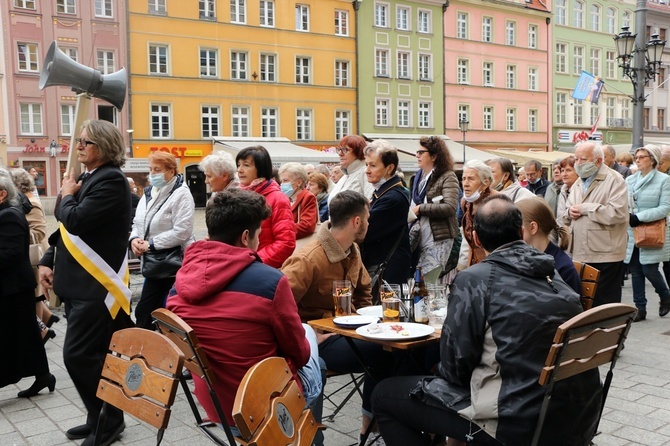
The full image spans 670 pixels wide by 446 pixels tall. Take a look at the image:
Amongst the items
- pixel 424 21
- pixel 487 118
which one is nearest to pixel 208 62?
pixel 424 21

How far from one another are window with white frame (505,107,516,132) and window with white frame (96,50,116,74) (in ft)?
80.3

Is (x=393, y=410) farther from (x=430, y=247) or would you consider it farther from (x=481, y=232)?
(x=430, y=247)

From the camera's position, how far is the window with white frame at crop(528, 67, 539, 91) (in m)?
44.6

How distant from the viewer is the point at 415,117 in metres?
39.4

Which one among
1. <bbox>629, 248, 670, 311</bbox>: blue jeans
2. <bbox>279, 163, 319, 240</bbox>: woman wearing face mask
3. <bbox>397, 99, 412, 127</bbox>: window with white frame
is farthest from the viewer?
<bbox>397, 99, 412, 127</bbox>: window with white frame

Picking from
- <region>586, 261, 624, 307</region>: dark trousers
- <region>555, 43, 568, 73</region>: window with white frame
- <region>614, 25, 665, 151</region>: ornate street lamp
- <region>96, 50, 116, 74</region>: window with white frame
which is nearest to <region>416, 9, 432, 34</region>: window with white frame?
<region>555, 43, 568, 73</region>: window with white frame

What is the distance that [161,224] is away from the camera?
5.85 metres

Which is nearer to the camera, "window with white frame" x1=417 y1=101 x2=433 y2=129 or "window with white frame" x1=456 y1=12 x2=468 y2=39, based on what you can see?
"window with white frame" x1=417 y1=101 x2=433 y2=129

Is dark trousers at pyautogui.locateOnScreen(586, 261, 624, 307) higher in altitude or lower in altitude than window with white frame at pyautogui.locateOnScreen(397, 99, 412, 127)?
lower

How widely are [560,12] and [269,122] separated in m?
23.8

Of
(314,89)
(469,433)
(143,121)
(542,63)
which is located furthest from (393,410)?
(542,63)

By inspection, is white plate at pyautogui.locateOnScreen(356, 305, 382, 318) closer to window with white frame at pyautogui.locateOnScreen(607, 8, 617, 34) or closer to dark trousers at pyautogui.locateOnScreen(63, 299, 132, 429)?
dark trousers at pyautogui.locateOnScreen(63, 299, 132, 429)

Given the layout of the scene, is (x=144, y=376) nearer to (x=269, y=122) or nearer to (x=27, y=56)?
(x=27, y=56)

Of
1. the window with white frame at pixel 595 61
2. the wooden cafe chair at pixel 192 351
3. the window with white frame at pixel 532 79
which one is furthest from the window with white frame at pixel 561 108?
the wooden cafe chair at pixel 192 351
